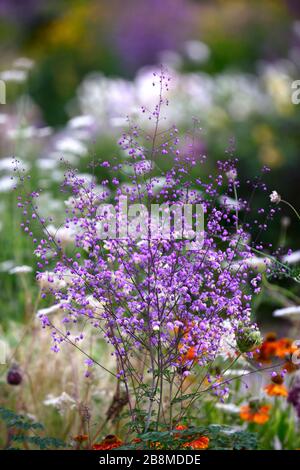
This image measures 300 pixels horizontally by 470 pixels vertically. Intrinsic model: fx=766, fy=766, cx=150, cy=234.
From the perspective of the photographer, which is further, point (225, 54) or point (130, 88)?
point (225, 54)

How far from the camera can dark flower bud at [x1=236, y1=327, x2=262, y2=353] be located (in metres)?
2.35

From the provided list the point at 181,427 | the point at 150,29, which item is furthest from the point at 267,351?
the point at 150,29

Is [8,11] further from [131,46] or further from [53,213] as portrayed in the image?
[53,213]

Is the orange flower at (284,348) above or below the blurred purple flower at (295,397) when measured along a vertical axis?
above

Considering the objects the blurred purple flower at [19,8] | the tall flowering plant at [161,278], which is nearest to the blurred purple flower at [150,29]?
the blurred purple flower at [19,8]

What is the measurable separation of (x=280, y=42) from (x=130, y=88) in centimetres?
476

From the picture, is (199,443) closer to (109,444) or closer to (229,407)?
(109,444)

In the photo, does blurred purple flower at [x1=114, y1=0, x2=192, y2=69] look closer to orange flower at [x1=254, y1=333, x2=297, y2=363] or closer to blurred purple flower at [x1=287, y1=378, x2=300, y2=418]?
orange flower at [x1=254, y1=333, x2=297, y2=363]

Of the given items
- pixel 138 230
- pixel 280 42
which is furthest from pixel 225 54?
pixel 138 230

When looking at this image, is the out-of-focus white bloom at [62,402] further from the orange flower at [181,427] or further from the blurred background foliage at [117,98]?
the orange flower at [181,427]

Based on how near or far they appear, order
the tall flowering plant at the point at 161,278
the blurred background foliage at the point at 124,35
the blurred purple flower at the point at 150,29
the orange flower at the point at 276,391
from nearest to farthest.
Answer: the tall flowering plant at the point at 161,278, the orange flower at the point at 276,391, the blurred background foliage at the point at 124,35, the blurred purple flower at the point at 150,29

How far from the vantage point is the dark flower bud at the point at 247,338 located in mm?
2346

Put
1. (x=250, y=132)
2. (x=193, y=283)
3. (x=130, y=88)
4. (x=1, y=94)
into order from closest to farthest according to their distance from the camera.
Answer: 1. (x=193, y=283)
2. (x=1, y=94)
3. (x=250, y=132)
4. (x=130, y=88)
